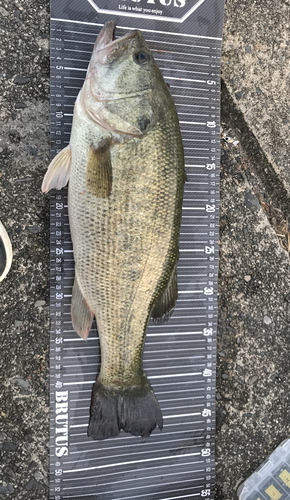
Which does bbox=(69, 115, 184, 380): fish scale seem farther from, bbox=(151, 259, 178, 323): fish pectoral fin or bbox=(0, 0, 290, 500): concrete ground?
bbox=(0, 0, 290, 500): concrete ground

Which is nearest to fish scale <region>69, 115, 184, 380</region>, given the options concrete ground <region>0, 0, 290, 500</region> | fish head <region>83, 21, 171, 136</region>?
fish head <region>83, 21, 171, 136</region>

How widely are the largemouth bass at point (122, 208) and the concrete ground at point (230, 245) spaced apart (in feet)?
1.09

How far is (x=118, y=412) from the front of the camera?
5.94ft

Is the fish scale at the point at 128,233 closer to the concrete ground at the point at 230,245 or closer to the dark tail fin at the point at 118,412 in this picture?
the dark tail fin at the point at 118,412

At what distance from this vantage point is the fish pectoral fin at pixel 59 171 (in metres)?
1.73

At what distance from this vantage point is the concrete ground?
1934 millimetres

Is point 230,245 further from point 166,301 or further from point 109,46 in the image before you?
point 109,46

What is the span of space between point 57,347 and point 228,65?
210 centimetres

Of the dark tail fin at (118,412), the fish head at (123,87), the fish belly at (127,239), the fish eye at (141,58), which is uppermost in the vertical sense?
the fish eye at (141,58)

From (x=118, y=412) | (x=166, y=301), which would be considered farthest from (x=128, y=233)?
(x=118, y=412)

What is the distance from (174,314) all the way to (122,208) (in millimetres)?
827

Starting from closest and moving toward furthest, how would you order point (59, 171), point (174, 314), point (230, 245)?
point (59, 171) → point (174, 314) → point (230, 245)

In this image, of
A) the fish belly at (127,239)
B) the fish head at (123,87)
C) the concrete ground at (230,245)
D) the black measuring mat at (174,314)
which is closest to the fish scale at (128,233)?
the fish belly at (127,239)

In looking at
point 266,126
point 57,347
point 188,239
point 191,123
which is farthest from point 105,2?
point 57,347
